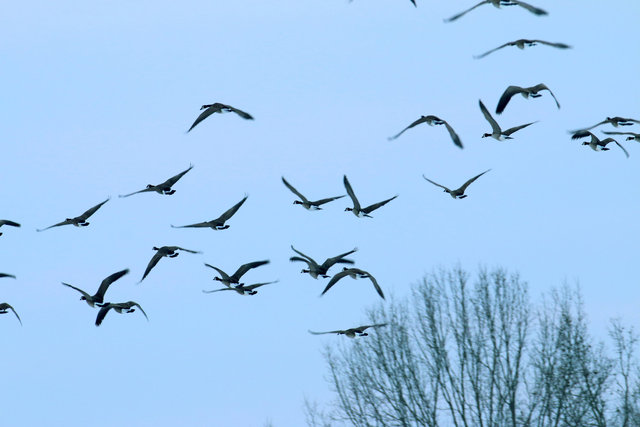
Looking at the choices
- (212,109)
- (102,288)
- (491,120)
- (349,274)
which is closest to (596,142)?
(491,120)

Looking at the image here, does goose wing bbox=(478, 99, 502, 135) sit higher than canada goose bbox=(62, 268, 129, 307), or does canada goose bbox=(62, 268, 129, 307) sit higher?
goose wing bbox=(478, 99, 502, 135)

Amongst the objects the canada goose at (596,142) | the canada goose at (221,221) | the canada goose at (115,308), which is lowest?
the canada goose at (115,308)

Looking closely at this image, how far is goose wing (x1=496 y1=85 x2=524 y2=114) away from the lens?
2185 centimetres

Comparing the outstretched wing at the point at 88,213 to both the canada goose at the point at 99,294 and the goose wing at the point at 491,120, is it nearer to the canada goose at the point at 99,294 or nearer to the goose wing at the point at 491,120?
the canada goose at the point at 99,294

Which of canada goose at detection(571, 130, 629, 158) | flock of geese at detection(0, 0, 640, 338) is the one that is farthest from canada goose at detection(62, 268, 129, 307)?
canada goose at detection(571, 130, 629, 158)

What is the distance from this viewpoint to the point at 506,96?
73.9 ft

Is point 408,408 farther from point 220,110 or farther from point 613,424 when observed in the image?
point 220,110

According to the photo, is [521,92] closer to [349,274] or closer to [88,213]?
[349,274]

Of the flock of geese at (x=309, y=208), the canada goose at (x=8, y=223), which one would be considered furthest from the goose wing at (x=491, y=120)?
the canada goose at (x=8, y=223)

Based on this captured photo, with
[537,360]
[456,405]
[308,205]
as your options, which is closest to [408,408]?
[456,405]

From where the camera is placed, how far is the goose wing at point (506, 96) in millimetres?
21855

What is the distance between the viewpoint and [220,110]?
24.5 meters

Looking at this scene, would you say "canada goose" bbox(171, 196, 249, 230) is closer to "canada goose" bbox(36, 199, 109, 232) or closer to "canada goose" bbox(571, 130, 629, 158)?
"canada goose" bbox(36, 199, 109, 232)

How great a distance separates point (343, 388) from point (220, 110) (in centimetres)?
1684
